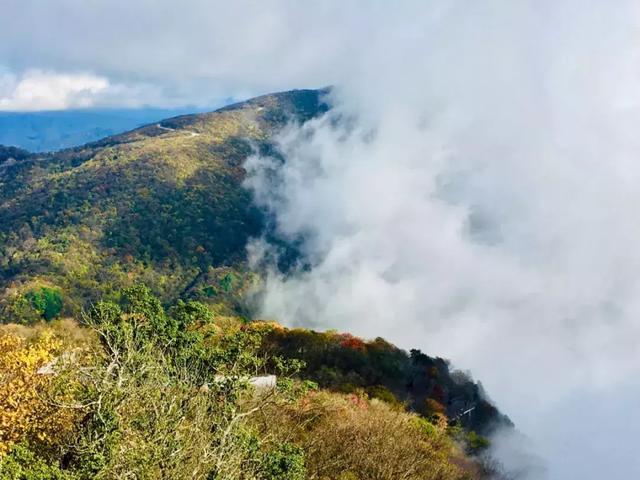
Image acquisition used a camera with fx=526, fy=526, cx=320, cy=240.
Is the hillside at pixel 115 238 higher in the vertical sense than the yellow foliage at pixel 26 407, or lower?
higher

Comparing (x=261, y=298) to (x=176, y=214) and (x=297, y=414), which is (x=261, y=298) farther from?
(x=297, y=414)

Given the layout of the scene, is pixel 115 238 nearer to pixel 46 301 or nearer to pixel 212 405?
pixel 46 301

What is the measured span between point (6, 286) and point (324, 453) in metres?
128

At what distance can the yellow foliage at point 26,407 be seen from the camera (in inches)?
834

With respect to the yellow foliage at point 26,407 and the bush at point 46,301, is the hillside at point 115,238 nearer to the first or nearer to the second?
the bush at point 46,301

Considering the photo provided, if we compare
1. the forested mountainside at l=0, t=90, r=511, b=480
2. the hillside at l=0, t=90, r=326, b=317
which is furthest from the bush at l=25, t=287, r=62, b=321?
the forested mountainside at l=0, t=90, r=511, b=480

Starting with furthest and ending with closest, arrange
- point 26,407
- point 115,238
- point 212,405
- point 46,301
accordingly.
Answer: point 115,238 → point 46,301 → point 212,405 → point 26,407

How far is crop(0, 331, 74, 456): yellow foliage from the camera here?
2119 cm

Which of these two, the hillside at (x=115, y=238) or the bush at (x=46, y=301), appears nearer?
the bush at (x=46, y=301)

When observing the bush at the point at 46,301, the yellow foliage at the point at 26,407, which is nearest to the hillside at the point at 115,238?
the bush at the point at 46,301

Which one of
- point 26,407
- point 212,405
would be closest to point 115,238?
point 26,407

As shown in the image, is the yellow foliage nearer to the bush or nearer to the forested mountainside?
the forested mountainside

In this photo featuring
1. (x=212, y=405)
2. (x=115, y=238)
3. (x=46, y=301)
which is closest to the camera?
(x=212, y=405)

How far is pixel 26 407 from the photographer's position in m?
21.9
